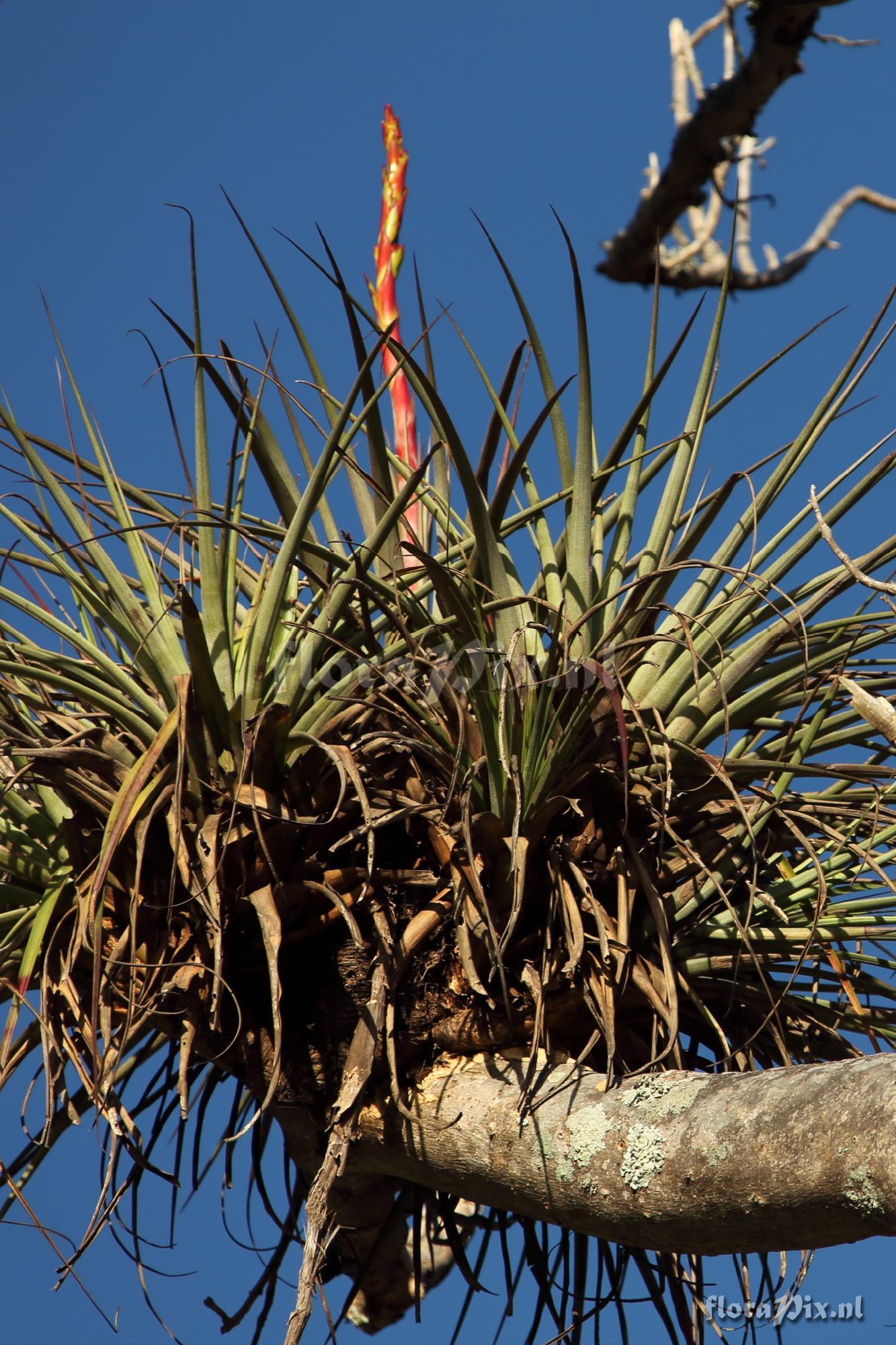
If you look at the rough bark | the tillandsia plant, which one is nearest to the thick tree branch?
the tillandsia plant

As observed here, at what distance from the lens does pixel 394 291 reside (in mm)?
2857

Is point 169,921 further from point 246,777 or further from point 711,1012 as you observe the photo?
point 711,1012

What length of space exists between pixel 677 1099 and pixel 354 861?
1.98ft

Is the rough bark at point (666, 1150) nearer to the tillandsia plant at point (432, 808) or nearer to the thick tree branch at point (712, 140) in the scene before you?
the tillandsia plant at point (432, 808)

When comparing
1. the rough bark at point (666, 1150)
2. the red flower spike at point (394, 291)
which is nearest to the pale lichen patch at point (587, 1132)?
the rough bark at point (666, 1150)

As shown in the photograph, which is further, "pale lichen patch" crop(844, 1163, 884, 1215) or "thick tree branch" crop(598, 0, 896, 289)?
"thick tree branch" crop(598, 0, 896, 289)

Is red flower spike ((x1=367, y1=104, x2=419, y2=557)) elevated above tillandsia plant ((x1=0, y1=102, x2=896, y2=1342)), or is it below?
above

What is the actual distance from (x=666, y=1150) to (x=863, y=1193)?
259mm

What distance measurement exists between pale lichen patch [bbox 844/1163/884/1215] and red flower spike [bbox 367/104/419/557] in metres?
1.68

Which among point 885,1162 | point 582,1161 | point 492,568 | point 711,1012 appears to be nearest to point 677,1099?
point 582,1161

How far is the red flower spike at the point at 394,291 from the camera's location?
2.82 meters

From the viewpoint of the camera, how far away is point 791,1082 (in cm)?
139

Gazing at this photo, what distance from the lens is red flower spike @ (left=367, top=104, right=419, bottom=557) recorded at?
282 centimetres

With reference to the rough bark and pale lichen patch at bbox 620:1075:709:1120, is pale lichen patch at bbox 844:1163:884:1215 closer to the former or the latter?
the rough bark
